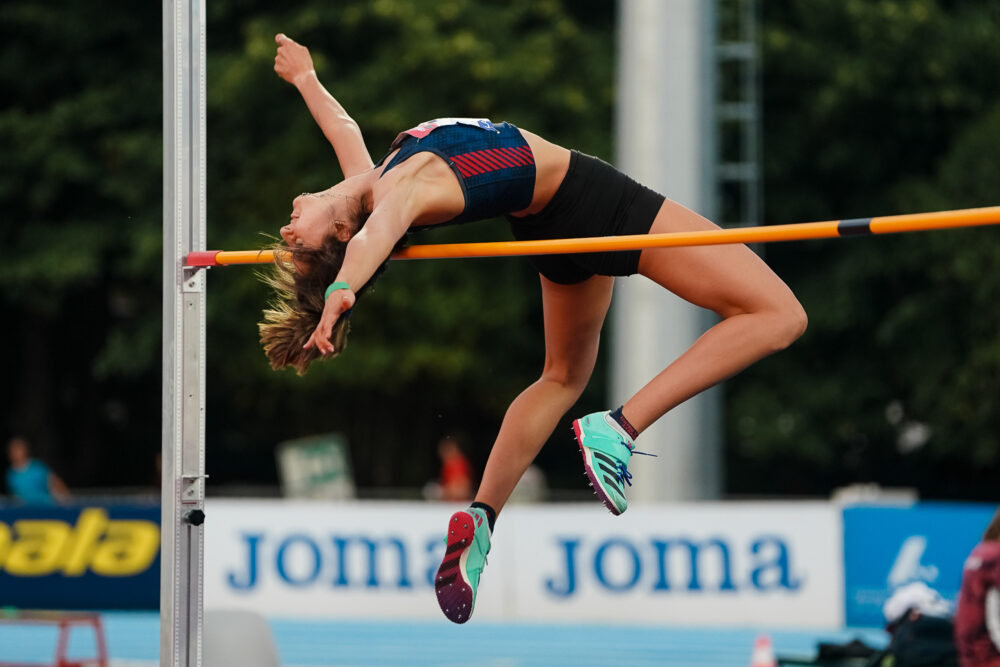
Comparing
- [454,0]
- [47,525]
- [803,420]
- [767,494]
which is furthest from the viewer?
[767,494]

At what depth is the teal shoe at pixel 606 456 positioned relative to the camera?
3960 millimetres

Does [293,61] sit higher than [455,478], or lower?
higher

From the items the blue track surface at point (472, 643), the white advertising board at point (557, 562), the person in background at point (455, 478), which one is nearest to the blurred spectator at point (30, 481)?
the blue track surface at point (472, 643)

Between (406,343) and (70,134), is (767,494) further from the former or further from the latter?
(70,134)

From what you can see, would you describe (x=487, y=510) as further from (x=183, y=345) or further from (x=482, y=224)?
(x=482, y=224)

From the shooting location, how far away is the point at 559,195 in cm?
420

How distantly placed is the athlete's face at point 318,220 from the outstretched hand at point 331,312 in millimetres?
309

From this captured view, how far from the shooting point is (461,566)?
434 cm

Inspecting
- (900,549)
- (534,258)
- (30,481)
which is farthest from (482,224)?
(534,258)

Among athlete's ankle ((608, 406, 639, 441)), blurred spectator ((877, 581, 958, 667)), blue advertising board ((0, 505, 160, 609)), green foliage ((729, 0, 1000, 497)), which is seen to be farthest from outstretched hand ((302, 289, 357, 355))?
green foliage ((729, 0, 1000, 497))

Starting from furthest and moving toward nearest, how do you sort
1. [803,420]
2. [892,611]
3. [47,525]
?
1. [803,420]
2. [47,525]
3. [892,611]

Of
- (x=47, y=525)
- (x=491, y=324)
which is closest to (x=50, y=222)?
(x=491, y=324)

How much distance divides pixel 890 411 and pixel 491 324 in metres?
4.94

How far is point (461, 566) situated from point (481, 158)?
46.0 inches
